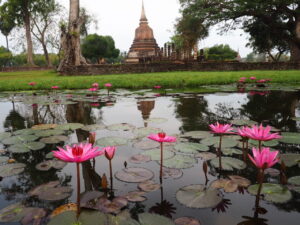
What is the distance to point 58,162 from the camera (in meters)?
1.55

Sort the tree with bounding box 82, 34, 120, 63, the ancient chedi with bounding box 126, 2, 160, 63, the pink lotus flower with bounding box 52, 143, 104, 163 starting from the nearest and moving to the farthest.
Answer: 1. the pink lotus flower with bounding box 52, 143, 104, 163
2. the ancient chedi with bounding box 126, 2, 160, 63
3. the tree with bounding box 82, 34, 120, 63

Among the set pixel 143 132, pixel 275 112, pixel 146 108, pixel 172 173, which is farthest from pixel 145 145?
pixel 275 112

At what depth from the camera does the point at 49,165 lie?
1.51m

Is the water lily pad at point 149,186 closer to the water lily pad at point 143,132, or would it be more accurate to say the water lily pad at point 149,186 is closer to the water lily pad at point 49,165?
the water lily pad at point 49,165

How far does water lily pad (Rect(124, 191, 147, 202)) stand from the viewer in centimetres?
111

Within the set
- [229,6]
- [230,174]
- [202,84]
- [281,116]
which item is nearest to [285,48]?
[229,6]

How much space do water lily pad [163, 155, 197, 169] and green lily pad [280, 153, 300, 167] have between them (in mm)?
551

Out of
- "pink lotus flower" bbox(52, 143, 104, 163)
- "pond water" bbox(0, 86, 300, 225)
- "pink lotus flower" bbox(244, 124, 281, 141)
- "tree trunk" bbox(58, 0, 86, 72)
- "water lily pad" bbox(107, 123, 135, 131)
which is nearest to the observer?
"pink lotus flower" bbox(52, 143, 104, 163)

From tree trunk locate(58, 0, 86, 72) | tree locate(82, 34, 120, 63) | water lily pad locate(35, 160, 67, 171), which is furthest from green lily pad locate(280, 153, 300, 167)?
tree locate(82, 34, 120, 63)

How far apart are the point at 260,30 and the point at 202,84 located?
16.7m

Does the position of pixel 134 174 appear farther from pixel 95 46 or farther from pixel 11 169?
pixel 95 46

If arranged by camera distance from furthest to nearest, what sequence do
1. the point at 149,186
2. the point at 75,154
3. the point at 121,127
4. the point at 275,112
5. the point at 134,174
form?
1. the point at 275,112
2. the point at 121,127
3. the point at 134,174
4. the point at 149,186
5. the point at 75,154

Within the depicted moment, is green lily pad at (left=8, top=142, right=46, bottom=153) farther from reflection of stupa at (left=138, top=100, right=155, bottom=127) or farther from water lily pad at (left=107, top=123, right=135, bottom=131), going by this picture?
reflection of stupa at (left=138, top=100, right=155, bottom=127)

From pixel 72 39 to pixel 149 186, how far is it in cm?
1199
